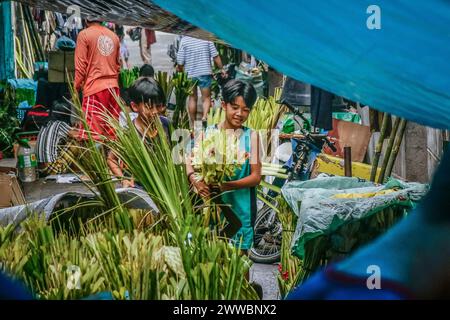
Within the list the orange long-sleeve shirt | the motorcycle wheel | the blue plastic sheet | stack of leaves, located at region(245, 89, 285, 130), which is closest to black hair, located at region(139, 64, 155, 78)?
the orange long-sleeve shirt

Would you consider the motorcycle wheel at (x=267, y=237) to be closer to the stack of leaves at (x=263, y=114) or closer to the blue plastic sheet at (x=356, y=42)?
the stack of leaves at (x=263, y=114)

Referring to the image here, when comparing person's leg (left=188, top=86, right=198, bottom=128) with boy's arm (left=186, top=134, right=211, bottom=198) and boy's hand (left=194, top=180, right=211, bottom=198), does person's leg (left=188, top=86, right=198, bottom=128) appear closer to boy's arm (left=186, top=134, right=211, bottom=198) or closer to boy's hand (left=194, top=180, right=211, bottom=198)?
boy's arm (left=186, top=134, right=211, bottom=198)

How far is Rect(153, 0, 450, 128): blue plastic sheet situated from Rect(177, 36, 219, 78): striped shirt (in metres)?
0.26

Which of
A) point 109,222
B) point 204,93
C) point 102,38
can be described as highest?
point 102,38

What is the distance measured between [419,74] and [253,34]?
75 cm

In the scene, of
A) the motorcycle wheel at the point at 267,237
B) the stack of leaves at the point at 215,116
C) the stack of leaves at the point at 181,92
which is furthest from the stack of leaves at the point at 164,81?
the motorcycle wheel at the point at 267,237

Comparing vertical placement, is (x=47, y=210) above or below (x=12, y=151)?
below

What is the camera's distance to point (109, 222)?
3.52 m

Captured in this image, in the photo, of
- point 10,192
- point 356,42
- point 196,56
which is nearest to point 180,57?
point 196,56

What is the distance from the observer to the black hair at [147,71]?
11.9ft

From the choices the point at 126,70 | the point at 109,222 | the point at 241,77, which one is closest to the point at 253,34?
the point at 241,77

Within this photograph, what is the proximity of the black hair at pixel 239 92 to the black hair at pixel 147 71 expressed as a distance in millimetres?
367

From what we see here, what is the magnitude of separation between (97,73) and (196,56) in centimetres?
50
